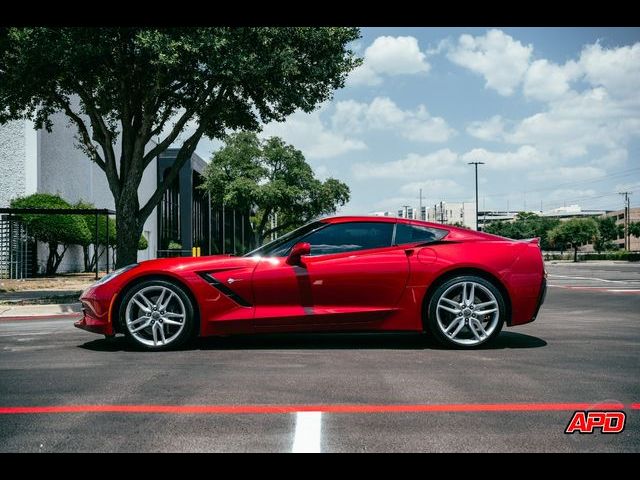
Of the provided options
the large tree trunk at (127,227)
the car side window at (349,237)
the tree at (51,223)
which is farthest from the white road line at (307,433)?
the tree at (51,223)

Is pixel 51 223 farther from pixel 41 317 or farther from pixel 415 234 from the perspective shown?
pixel 415 234

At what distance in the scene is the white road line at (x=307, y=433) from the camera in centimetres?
346

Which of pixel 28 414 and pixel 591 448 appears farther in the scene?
pixel 28 414

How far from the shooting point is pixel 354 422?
3.97 meters

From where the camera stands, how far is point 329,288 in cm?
658

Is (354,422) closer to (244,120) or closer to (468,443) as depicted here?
(468,443)

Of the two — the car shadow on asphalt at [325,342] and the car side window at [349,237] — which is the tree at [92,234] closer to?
the car shadow on asphalt at [325,342]

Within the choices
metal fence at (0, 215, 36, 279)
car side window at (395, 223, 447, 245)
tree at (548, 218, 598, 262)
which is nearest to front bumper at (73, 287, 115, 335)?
car side window at (395, 223, 447, 245)

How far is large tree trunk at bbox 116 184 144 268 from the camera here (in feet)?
53.3

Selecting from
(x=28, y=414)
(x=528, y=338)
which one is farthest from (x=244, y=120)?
(x=28, y=414)

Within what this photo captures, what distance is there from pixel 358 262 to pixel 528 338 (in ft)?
7.75

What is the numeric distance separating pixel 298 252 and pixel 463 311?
1720mm

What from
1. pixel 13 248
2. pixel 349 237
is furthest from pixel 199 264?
pixel 13 248
